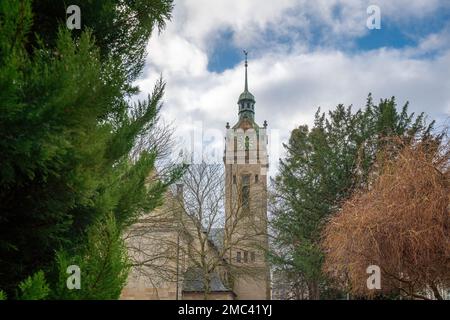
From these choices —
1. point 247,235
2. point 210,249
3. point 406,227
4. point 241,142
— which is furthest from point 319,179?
point 241,142

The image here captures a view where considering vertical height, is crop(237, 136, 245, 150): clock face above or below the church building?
above

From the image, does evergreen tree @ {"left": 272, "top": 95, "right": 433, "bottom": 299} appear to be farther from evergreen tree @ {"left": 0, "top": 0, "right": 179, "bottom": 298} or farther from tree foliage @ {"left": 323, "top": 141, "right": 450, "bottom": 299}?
evergreen tree @ {"left": 0, "top": 0, "right": 179, "bottom": 298}

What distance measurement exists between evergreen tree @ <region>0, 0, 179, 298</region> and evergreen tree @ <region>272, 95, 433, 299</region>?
20248mm

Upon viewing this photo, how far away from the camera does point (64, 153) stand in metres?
4.53

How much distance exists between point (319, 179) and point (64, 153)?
24.4m

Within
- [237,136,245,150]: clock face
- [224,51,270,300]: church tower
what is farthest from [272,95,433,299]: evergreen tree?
[237,136,245,150]: clock face

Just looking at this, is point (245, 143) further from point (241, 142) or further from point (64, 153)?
point (64, 153)

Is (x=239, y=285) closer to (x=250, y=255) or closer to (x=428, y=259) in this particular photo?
(x=250, y=255)

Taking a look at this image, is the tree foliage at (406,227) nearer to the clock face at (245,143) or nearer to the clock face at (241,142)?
the clock face at (245,143)

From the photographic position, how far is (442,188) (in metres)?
11.6

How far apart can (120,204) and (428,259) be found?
8185 millimetres

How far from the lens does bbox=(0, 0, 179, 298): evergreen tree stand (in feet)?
14.0

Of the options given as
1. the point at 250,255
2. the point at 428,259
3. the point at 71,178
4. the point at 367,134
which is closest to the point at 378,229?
the point at 428,259
